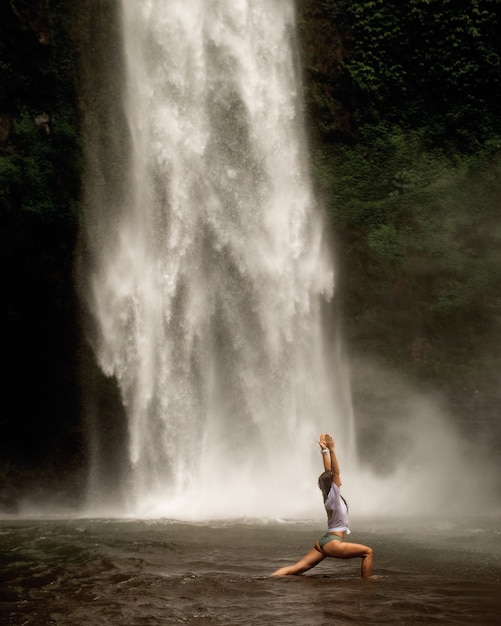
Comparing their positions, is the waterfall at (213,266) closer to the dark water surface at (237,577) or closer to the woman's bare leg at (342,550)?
the dark water surface at (237,577)

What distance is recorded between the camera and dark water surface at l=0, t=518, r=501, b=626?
18.6 feet

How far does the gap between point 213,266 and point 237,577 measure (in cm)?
1037

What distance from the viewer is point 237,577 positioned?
23.4 ft

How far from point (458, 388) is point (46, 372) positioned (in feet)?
33.0

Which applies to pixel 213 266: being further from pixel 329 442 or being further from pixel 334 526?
pixel 334 526

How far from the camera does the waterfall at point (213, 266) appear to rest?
15.9m

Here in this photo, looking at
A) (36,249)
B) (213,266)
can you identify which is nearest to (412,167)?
(213,266)

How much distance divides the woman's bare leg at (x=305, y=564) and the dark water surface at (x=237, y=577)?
0.09 metres

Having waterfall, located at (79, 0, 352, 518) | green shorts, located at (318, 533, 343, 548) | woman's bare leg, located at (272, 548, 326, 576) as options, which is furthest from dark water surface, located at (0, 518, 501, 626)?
→ waterfall, located at (79, 0, 352, 518)

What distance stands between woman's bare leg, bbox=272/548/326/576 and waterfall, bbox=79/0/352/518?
8076 millimetres

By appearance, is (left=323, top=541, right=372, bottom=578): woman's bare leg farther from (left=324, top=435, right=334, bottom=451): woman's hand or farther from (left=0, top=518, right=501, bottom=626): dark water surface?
(left=324, top=435, right=334, bottom=451): woman's hand

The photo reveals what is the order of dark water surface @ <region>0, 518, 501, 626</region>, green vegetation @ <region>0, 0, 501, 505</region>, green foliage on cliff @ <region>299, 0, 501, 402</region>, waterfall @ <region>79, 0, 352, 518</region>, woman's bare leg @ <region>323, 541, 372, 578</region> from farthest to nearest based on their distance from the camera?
green foliage on cliff @ <region>299, 0, 501, 402</region> → green vegetation @ <region>0, 0, 501, 505</region> → waterfall @ <region>79, 0, 352, 518</region> → woman's bare leg @ <region>323, 541, 372, 578</region> → dark water surface @ <region>0, 518, 501, 626</region>

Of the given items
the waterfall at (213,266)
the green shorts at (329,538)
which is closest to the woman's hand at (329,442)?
the green shorts at (329,538)

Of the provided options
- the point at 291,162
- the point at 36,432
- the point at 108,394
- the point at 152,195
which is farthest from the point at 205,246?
the point at 36,432
